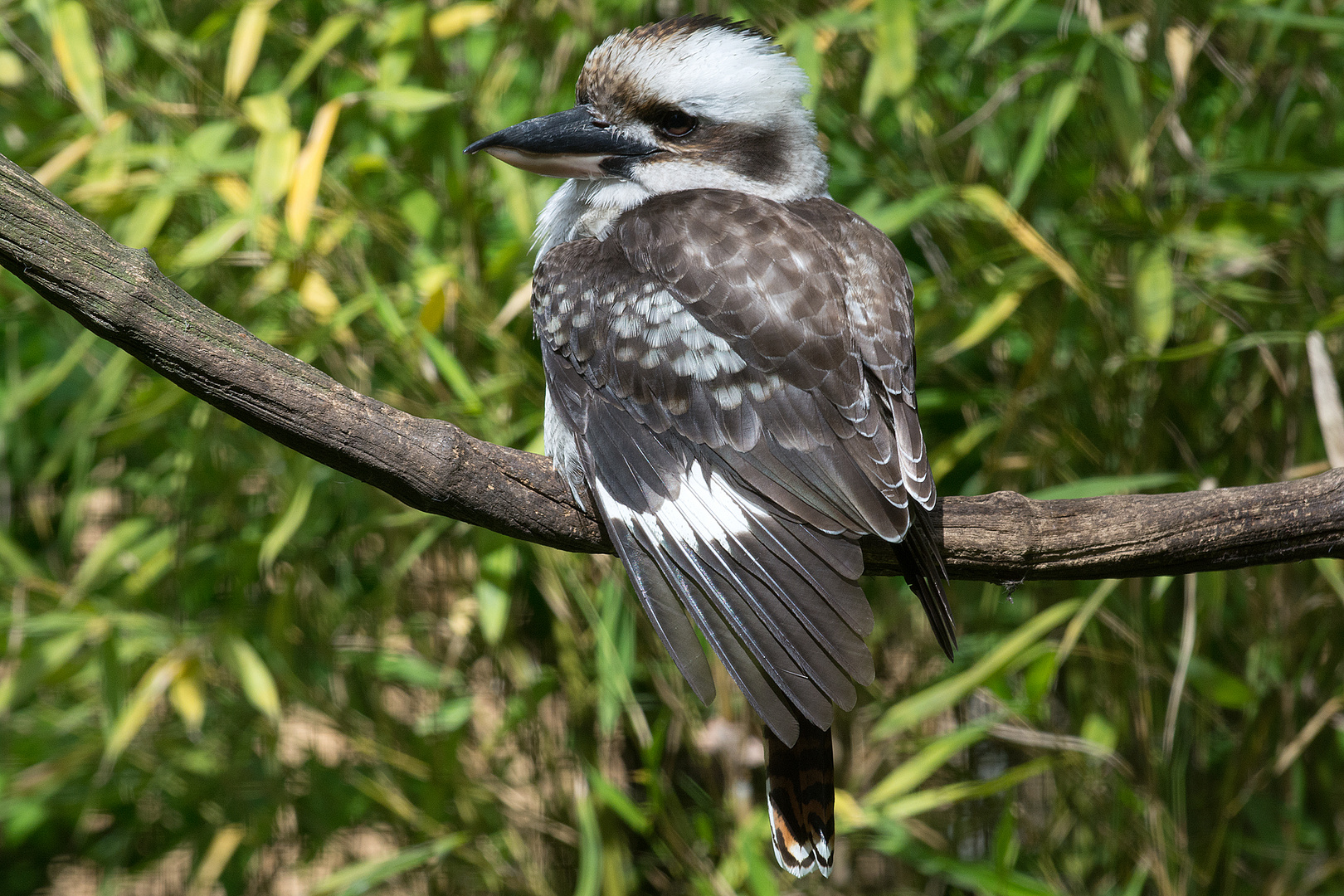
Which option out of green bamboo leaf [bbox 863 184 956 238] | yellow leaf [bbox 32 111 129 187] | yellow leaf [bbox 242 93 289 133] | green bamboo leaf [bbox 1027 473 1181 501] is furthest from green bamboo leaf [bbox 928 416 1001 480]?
yellow leaf [bbox 32 111 129 187]

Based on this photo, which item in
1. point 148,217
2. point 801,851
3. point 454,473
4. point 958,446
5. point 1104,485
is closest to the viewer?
point 454,473

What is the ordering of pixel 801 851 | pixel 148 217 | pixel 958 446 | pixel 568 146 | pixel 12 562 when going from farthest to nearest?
pixel 12 562 < pixel 958 446 < pixel 148 217 < pixel 568 146 < pixel 801 851

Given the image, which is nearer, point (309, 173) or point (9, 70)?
point (309, 173)

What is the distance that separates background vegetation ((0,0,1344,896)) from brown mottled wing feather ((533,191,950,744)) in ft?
0.99

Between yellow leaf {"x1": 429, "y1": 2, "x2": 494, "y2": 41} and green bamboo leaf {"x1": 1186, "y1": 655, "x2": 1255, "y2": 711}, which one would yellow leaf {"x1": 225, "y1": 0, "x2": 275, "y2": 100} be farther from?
green bamboo leaf {"x1": 1186, "y1": 655, "x2": 1255, "y2": 711}

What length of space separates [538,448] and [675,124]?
0.51 meters

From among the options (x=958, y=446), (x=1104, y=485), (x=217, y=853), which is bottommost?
(x=217, y=853)

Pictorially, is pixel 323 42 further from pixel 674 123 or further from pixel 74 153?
pixel 674 123

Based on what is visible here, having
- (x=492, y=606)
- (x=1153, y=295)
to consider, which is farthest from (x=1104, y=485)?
(x=492, y=606)

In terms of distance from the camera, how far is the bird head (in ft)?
4.17

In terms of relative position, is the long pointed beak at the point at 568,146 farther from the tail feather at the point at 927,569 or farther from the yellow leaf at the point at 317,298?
the tail feather at the point at 927,569

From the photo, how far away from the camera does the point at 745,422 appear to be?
108 cm

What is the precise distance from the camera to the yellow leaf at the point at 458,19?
1497 millimetres

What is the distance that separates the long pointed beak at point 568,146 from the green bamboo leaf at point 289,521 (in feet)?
1.77
